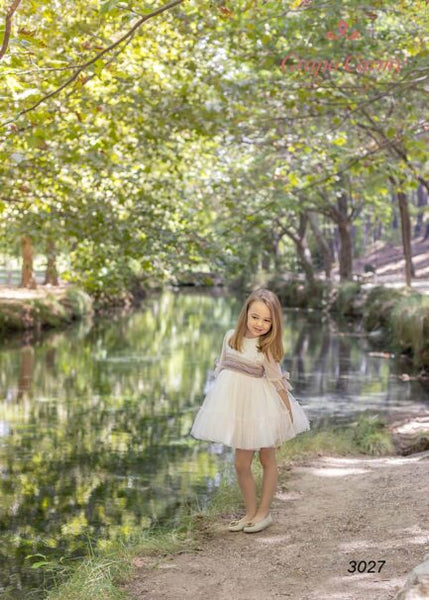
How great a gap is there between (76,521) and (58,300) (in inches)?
980

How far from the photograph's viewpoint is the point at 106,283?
20484 millimetres

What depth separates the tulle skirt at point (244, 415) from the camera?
668cm

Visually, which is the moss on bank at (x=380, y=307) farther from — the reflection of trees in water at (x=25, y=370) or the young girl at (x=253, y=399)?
the young girl at (x=253, y=399)

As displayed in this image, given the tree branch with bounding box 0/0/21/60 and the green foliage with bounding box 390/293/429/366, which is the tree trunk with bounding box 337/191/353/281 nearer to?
the green foliage with bounding box 390/293/429/366

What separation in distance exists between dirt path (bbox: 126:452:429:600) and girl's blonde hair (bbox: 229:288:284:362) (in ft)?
4.44

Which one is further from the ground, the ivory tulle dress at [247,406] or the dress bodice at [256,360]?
the dress bodice at [256,360]

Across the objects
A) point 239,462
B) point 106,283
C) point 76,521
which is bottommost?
point 76,521

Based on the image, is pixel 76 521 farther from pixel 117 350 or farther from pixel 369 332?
pixel 369 332

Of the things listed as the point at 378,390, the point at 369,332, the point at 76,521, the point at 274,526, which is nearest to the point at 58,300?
the point at 369,332

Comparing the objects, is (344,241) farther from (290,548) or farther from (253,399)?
(290,548)

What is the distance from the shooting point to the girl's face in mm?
6719

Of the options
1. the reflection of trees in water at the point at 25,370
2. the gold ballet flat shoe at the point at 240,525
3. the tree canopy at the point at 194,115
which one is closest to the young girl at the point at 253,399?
the gold ballet flat shoe at the point at 240,525

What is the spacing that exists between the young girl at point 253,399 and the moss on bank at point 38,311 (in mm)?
22156

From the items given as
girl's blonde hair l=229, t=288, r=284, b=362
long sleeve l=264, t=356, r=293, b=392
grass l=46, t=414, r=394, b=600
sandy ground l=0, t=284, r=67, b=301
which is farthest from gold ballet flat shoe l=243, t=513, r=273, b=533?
sandy ground l=0, t=284, r=67, b=301
